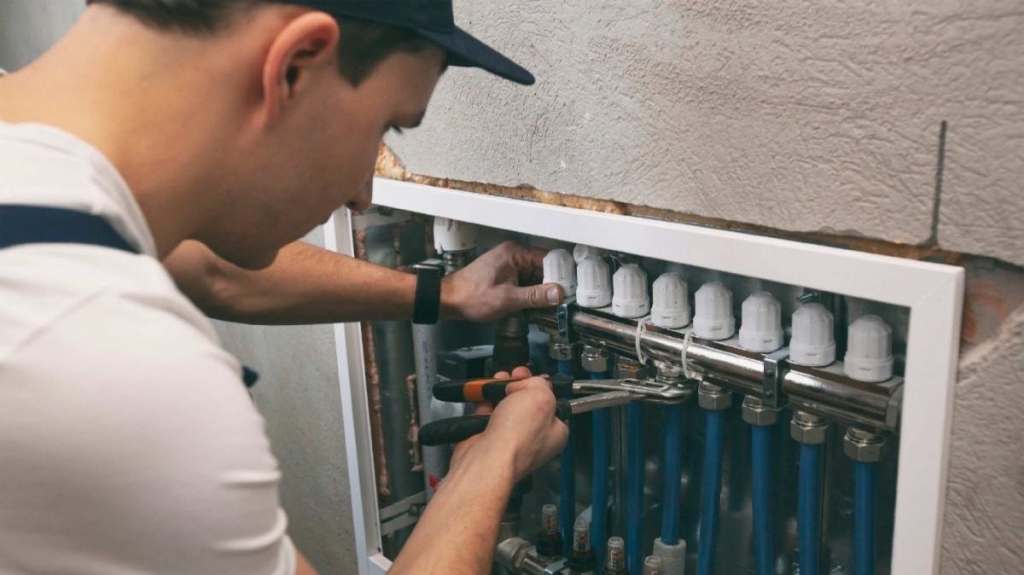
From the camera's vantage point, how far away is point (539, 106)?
0.93 metres

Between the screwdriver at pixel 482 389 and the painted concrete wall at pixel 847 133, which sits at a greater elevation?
the painted concrete wall at pixel 847 133

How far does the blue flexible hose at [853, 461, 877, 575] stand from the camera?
2.53 feet

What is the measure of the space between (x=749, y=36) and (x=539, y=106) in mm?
273

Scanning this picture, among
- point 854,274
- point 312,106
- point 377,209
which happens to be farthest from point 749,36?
point 377,209

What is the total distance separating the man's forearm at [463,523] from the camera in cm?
75

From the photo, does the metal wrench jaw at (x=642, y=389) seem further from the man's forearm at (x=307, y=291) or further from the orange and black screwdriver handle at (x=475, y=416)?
the man's forearm at (x=307, y=291)

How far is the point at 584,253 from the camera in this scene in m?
1.00

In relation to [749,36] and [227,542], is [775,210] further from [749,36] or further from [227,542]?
[227,542]

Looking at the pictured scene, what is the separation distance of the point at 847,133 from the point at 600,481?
54cm

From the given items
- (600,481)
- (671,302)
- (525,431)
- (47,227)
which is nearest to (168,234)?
(47,227)

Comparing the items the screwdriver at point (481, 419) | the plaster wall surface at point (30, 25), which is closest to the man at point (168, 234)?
the screwdriver at point (481, 419)

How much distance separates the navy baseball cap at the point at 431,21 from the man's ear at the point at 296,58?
0.05 ft

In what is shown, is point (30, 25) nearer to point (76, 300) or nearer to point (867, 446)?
point (76, 300)

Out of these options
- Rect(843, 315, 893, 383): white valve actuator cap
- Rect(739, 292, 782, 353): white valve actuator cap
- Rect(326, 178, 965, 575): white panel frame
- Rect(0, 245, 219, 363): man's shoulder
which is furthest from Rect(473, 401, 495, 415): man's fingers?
Rect(0, 245, 219, 363): man's shoulder
